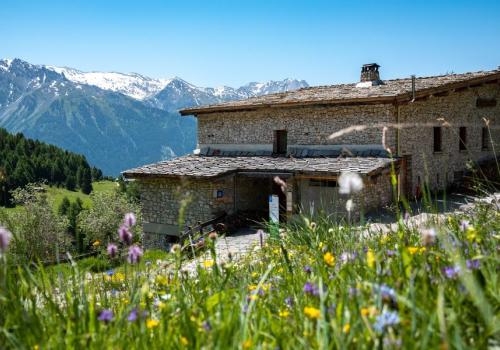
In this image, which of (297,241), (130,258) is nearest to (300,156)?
(297,241)

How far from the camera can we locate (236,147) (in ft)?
67.4

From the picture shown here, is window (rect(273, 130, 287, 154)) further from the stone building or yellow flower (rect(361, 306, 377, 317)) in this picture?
yellow flower (rect(361, 306, 377, 317))

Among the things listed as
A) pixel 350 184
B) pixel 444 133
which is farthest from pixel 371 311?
pixel 444 133

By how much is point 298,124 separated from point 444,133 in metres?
5.76

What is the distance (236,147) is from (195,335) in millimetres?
18879

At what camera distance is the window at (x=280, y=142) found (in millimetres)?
19375

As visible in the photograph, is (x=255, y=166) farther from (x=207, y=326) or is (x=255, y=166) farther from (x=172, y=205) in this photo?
(x=207, y=326)

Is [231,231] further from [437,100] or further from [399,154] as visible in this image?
[437,100]

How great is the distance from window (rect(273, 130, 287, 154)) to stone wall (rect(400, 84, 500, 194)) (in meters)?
4.55

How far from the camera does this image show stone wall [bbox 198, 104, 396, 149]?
16.9 meters

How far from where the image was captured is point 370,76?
66.4 feet

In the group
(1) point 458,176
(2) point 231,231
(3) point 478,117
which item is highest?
(3) point 478,117

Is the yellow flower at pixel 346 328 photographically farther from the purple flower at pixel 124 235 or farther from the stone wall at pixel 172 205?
the stone wall at pixel 172 205

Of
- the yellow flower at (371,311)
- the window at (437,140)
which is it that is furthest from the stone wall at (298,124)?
the yellow flower at (371,311)
